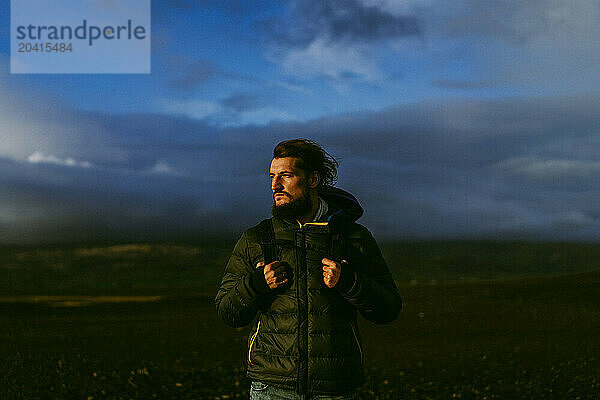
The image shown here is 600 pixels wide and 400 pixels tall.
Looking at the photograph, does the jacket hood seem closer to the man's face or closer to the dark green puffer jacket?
the dark green puffer jacket

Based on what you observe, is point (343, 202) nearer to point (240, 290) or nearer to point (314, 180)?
point (314, 180)

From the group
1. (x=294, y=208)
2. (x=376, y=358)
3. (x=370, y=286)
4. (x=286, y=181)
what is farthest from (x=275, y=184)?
(x=376, y=358)

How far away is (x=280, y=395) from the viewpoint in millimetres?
5352

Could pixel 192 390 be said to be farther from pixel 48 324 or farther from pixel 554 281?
pixel 554 281

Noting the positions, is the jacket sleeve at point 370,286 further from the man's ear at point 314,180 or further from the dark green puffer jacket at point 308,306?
the man's ear at point 314,180

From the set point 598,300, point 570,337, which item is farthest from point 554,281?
point 570,337

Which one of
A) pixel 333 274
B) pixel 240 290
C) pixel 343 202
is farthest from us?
pixel 343 202

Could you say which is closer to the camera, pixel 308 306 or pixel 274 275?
pixel 274 275

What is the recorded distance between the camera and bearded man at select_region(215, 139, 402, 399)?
5.26 metres

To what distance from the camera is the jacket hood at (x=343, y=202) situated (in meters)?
5.75

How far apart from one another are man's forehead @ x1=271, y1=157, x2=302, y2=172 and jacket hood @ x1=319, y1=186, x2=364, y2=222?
0.50 meters

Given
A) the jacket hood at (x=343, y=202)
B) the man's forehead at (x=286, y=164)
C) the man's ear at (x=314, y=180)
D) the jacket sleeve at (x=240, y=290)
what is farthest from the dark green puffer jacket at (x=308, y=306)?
the man's forehead at (x=286, y=164)

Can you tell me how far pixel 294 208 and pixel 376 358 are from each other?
1699 centimetres

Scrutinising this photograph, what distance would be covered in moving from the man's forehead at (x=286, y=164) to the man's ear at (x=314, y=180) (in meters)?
0.18
